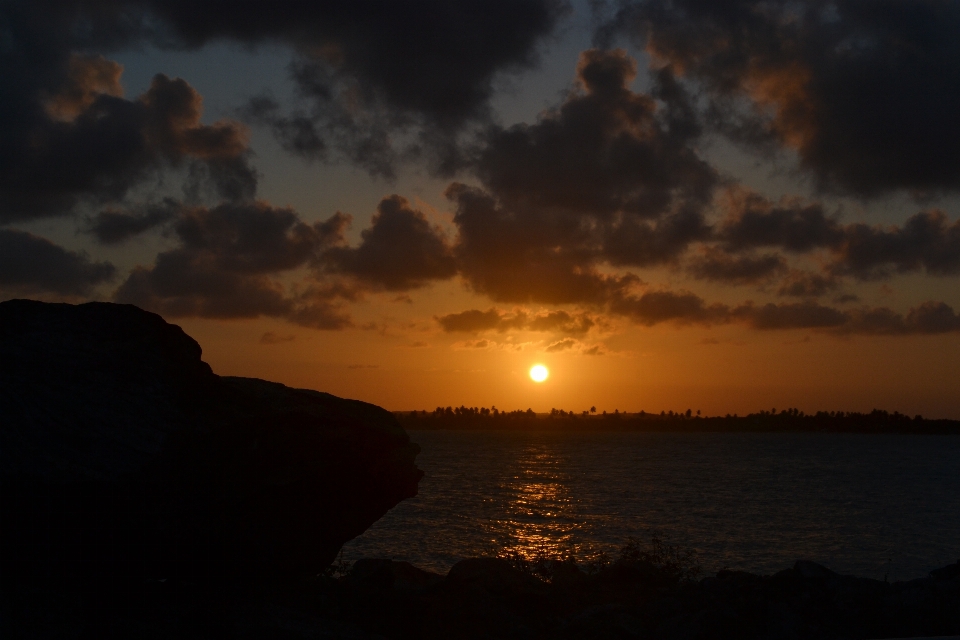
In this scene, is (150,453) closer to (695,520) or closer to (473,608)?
(473,608)

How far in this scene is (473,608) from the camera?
50.3ft

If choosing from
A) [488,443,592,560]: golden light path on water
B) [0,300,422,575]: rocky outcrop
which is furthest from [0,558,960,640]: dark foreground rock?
[488,443,592,560]: golden light path on water

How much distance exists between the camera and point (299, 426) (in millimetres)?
13852

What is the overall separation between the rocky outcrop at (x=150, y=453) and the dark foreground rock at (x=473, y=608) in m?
0.56

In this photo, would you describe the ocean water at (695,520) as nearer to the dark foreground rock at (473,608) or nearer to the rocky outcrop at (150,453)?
the dark foreground rock at (473,608)

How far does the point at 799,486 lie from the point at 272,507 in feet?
282

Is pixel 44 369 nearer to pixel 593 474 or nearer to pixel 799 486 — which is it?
pixel 799 486

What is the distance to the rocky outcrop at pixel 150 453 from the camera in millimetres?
11141

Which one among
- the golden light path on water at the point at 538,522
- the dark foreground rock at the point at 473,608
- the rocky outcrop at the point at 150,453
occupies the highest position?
the rocky outcrop at the point at 150,453

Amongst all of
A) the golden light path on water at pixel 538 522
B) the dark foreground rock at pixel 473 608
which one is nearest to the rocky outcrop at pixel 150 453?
the dark foreground rock at pixel 473 608

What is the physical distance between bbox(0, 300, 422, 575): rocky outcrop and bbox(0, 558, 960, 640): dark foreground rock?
22.0 inches

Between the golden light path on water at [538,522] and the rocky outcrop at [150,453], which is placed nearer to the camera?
the rocky outcrop at [150,453]

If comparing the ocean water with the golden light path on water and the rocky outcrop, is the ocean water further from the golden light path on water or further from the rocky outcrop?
the rocky outcrop

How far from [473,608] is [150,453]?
7031 mm
